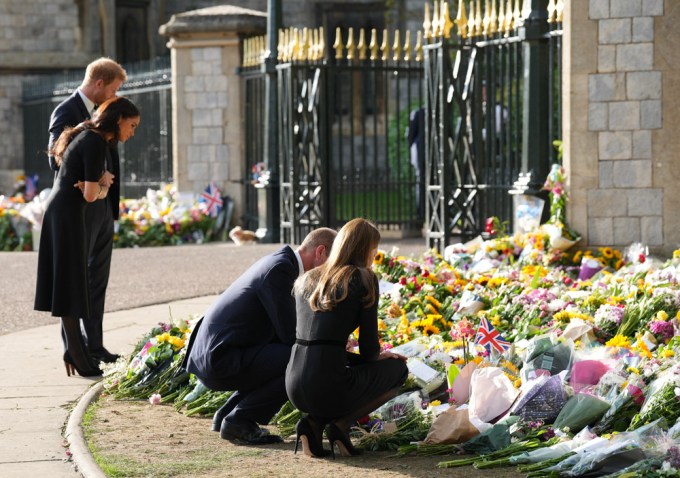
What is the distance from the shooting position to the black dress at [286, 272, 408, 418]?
5.70m

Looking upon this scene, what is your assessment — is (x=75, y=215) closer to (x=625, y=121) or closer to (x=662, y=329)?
(x=662, y=329)

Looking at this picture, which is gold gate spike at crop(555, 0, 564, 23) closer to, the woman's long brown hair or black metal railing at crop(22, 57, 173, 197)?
the woman's long brown hair

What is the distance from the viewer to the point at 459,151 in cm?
1252

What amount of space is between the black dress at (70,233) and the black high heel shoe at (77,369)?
0.86 feet

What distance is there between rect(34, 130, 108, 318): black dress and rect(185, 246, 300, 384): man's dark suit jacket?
1.53 m

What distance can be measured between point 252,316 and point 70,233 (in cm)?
186

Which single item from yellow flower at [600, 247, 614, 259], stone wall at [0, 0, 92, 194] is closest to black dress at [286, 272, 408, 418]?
yellow flower at [600, 247, 614, 259]

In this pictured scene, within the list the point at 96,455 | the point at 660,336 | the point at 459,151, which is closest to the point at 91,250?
the point at 96,455

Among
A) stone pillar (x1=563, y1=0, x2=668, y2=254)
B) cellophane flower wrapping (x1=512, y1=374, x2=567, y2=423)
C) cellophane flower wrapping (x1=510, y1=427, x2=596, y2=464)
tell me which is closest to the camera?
cellophane flower wrapping (x1=510, y1=427, x2=596, y2=464)

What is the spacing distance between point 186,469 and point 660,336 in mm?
2722

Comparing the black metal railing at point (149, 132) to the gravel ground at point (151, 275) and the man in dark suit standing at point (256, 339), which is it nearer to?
the gravel ground at point (151, 275)

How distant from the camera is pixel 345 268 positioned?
5.63 metres

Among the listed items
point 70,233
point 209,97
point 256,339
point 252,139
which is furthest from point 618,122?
point 209,97

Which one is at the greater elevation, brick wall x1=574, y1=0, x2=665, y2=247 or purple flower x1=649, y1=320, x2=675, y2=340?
brick wall x1=574, y1=0, x2=665, y2=247
